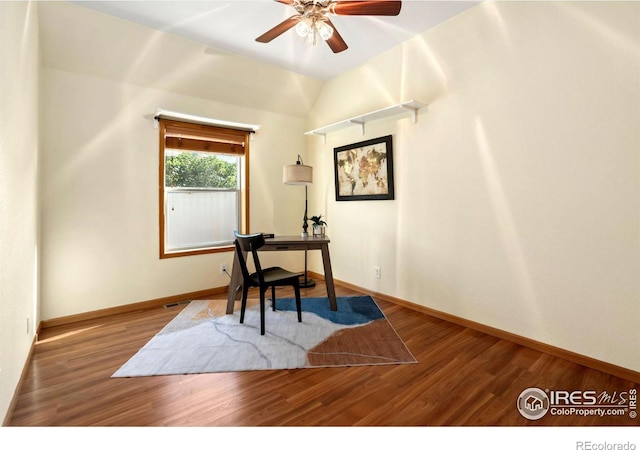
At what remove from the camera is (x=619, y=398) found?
171 cm

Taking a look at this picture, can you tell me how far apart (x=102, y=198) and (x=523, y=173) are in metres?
3.96

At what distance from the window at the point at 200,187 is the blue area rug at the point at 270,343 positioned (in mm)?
999

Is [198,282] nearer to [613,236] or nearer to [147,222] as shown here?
[147,222]

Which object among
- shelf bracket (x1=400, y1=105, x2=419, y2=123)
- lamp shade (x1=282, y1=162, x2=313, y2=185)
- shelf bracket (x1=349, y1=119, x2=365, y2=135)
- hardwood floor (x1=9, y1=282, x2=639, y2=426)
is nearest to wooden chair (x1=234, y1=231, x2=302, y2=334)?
hardwood floor (x1=9, y1=282, x2=639, y2=426)

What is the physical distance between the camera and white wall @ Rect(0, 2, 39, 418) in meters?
1.45

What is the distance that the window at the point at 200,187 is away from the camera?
139 inches

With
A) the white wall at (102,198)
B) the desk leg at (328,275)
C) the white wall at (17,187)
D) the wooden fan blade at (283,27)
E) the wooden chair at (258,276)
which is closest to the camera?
the white wall at (17,187)
